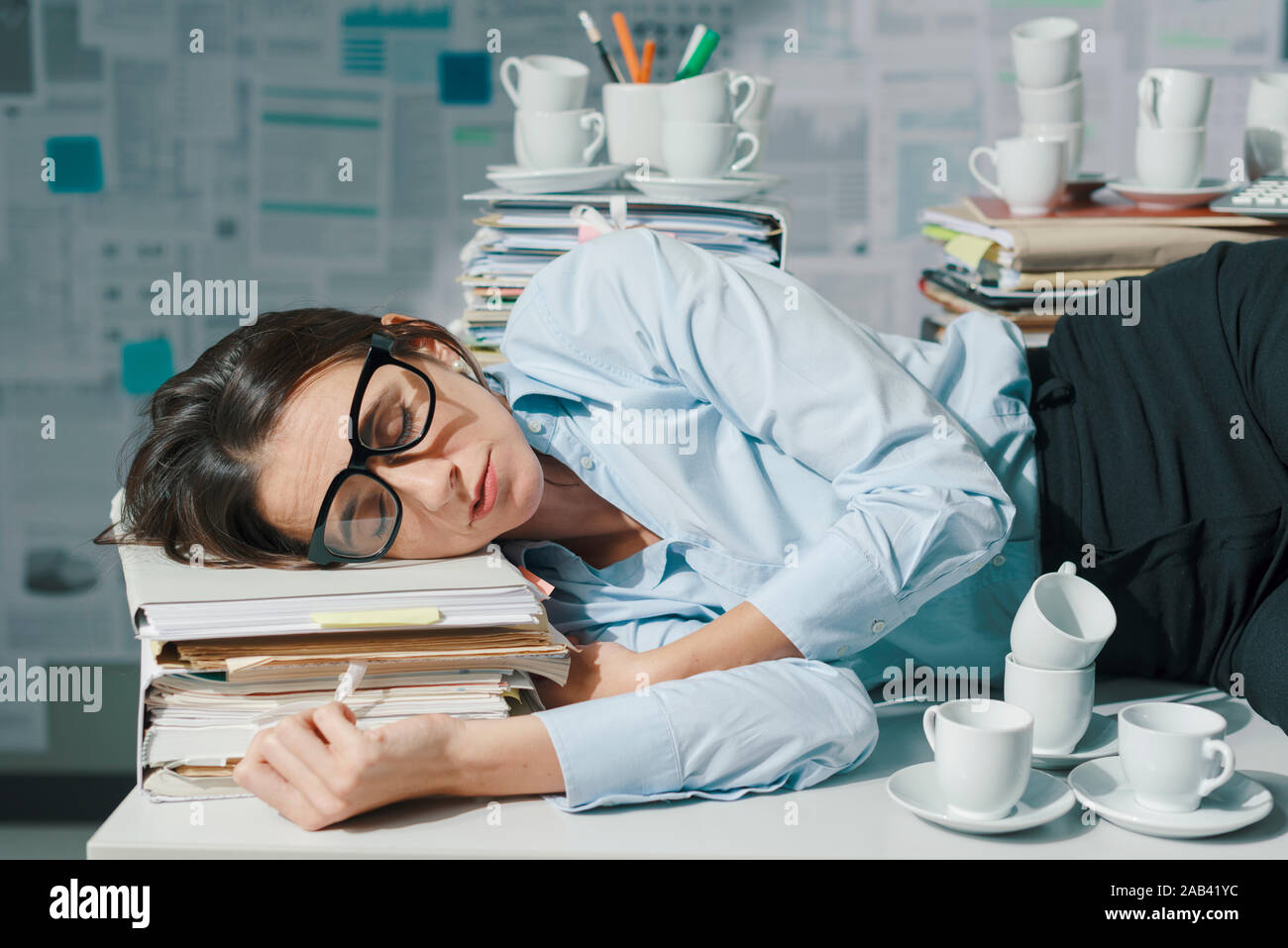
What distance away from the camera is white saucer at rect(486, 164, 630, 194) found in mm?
1666

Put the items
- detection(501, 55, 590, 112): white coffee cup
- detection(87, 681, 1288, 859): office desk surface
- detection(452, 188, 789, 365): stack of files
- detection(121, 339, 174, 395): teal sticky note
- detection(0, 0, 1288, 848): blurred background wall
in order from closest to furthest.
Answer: detection(87, 681, 1288, 859): office desk surface
detection(452, 188, 789, 365): stack of files
detection(501, 55, 590, 112): white coffee cup
detection(0, 0, 1288, 848): blurred background wall
detection(121, 339, 174, 395): teal sticky note

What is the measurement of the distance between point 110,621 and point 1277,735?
215 cm

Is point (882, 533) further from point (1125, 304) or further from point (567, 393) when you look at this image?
point (1125, 304)

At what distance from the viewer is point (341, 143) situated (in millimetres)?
2324

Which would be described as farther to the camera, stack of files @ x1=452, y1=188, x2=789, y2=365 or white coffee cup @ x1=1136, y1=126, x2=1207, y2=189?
white coffee cup @ x1=1136, y1=126, x2=1207, y2=189

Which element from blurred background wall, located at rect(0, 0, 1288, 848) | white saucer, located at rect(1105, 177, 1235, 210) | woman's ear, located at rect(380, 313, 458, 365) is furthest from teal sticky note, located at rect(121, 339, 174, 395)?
white saucer, located at rect(1105, 177, 1235, 210)

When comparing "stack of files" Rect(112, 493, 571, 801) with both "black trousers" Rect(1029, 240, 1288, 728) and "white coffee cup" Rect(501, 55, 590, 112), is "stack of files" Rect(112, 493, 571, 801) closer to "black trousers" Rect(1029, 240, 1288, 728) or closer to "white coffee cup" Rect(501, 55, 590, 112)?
"black trousers" Rect(1029, 240, 1288, 728)

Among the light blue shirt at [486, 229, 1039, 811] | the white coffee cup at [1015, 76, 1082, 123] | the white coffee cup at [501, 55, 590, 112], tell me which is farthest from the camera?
the white coffee cup at [1015, 76, 1082, 123]

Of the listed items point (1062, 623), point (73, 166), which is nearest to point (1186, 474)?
point (1062, 623)

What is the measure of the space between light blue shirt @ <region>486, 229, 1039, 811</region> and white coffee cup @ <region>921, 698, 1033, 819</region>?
109 millimetres

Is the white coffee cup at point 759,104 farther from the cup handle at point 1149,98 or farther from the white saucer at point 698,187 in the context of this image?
the cup handle at point 1149,98

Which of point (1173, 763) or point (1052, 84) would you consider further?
point (1052, 84)

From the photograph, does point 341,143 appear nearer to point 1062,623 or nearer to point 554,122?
point 554,122

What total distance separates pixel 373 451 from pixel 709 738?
38 centimetres
